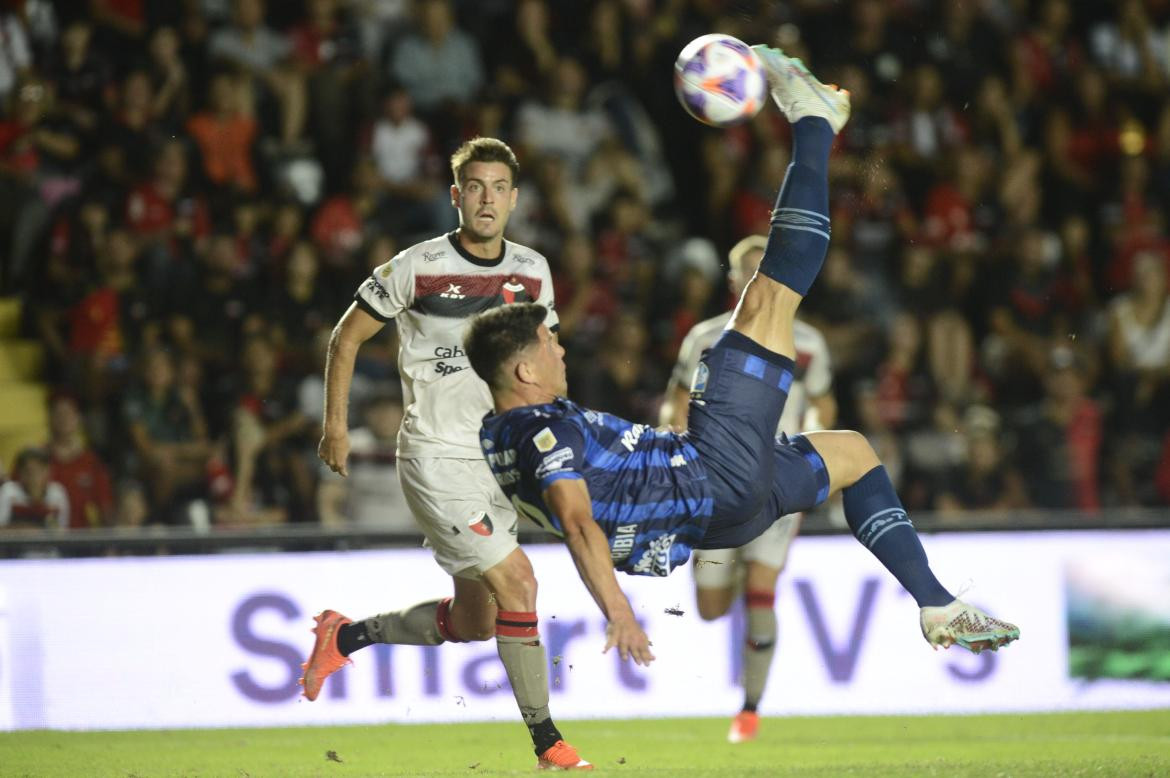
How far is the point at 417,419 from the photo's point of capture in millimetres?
7582

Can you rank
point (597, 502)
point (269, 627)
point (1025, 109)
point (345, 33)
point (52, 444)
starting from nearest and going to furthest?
point (597, 502), point (269, 627), point (52, 444), point (345, 33), point (1025, 109)

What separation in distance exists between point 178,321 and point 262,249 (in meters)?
0.90

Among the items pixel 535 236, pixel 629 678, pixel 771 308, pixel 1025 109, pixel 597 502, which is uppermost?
pixel 1025 109

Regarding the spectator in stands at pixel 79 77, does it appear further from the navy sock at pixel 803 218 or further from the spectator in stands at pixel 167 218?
Result: the navy sock at pixel 803 218

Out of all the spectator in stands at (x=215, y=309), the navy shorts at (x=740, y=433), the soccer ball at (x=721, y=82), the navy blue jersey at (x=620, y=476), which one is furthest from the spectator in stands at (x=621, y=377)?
the navy blue jersey at (x=620, y=476)

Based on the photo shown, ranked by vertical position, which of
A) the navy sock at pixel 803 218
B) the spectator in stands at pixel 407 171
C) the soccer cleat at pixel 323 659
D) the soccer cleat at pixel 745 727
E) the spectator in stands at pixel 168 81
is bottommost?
the soccer cleat at pixel 745 727

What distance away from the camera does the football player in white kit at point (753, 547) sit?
8984mm

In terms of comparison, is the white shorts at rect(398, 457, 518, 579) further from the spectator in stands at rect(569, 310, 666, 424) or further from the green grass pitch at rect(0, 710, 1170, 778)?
the spectator in stands at rect(569, 310, 666, 424)

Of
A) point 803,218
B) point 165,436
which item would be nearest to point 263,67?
point 165,436

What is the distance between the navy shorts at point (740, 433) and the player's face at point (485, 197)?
1377 millimetres

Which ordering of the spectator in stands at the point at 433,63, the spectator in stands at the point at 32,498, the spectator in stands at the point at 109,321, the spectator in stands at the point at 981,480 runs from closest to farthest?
1. the spectator in stands at the point at 32,498
2. the spectator in stands at the point at 109,321
3. the spectator in stands at the point at 981,480
4. the spectator in stands at the point at 433,63

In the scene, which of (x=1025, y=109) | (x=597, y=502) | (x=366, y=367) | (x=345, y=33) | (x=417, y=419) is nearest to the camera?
(x=597, y=502)

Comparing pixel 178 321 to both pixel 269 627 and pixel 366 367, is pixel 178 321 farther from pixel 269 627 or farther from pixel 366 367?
pixel 269 627

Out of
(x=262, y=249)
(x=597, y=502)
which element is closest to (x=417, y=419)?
(x=597, y=502)
